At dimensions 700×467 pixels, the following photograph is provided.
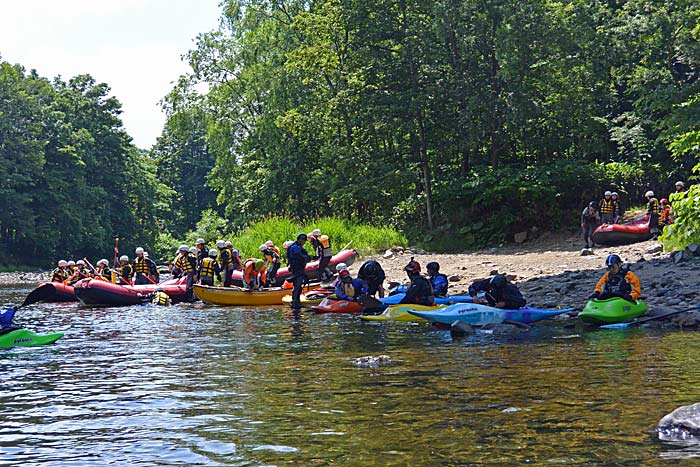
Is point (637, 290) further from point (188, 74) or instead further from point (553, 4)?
point (188, 74)

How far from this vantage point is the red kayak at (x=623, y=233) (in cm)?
2319

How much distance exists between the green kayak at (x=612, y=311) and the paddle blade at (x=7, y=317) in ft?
28.9

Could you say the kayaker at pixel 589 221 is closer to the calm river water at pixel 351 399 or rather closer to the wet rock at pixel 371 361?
the calm river water at pixel 351 399

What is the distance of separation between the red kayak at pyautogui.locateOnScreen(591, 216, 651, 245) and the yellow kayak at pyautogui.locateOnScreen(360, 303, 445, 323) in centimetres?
A: 1002

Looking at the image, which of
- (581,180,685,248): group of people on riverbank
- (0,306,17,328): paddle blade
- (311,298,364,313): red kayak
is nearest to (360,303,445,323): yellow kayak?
(311,298,364,313): red kayak

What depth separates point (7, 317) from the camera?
43.4ft

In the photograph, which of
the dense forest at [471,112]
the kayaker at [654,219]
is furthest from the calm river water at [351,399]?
the dense forest at [471,112]

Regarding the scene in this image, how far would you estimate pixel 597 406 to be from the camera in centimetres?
761

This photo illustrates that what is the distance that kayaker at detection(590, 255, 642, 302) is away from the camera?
13.0 m

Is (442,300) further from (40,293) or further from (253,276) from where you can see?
(40,293)

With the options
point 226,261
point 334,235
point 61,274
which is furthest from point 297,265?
point 61,274

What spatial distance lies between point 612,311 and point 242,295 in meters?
10.3

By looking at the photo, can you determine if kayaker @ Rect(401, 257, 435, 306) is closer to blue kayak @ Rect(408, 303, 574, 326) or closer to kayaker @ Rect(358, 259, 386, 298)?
blue kayak @ Rect(408, 303, 574, 326)

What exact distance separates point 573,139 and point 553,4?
15.9 feet
